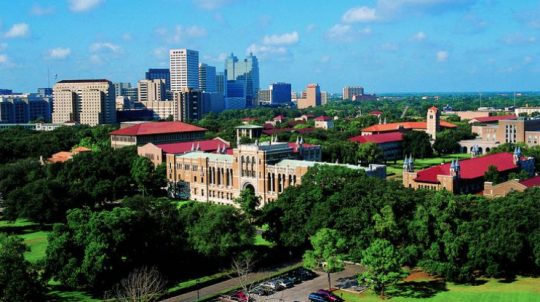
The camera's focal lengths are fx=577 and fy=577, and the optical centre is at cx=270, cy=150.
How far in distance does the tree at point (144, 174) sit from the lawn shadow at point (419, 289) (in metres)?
51.5

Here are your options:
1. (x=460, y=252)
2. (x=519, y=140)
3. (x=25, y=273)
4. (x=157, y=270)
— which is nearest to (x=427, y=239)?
(x=460, y=252)

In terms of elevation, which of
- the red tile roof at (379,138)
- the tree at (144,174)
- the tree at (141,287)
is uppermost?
the red tile roof at (379,138)

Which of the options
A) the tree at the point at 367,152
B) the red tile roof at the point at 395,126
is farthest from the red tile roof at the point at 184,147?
the red tile roof at the point at 395,126

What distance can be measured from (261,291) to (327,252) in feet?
20.7

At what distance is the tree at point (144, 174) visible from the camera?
296 feet

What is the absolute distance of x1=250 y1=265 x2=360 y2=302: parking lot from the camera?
46.6 metres

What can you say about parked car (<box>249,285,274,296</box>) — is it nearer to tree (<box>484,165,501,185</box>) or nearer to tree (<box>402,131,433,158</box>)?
tree (<box>484,165,501,185</box>)

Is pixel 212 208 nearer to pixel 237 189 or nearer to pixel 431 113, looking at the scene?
pixel 237 189

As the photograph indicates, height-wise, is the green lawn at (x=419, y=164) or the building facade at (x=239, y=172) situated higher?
the building facade at (x=239, y=172)

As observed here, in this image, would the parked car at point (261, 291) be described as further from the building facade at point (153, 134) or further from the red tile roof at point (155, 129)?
the red tile roof at point (155, 129)

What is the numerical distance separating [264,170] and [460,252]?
36.0 metres

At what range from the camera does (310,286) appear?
163 feet

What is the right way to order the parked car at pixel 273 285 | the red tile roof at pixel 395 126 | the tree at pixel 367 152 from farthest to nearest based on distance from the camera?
the red tile roof at pixel 395 126 → the tree at pixel 367 152 → the parked car at pixel 273 285

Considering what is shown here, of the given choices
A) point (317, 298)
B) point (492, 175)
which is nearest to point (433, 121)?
point (492, 175)
